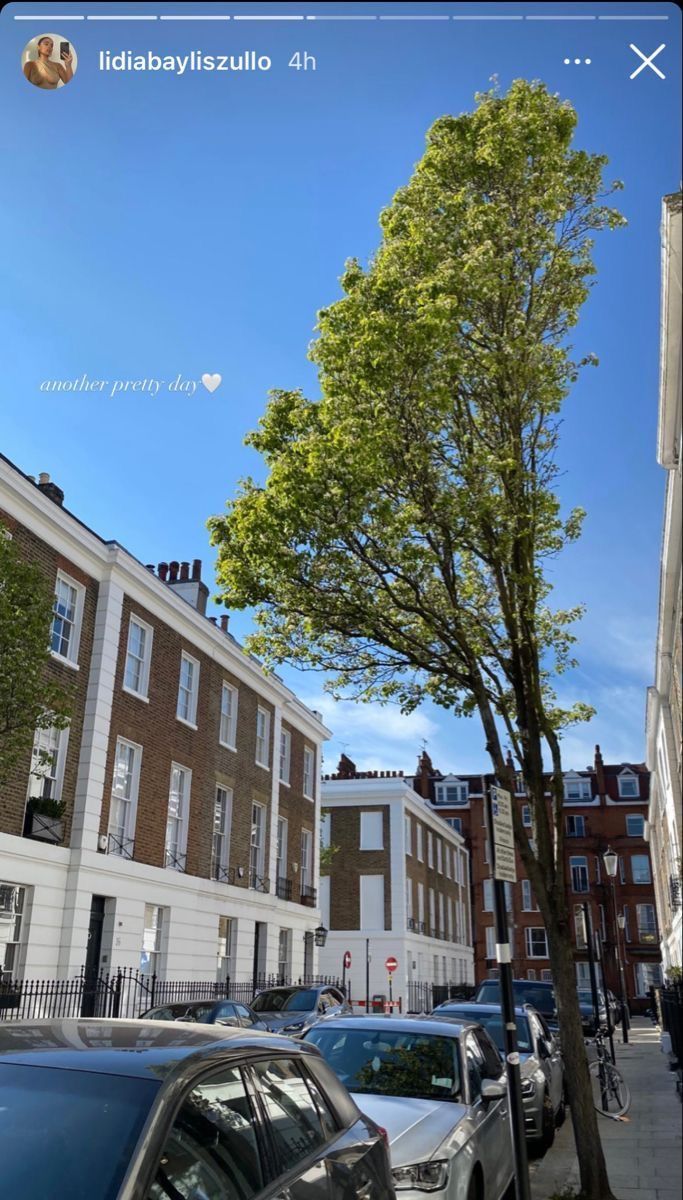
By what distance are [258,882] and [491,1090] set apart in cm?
2276

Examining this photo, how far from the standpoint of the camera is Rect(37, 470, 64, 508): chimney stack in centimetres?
2105

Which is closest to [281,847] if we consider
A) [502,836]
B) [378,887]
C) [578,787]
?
[378,887]

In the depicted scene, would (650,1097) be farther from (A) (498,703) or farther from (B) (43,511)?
(B) (43,511)

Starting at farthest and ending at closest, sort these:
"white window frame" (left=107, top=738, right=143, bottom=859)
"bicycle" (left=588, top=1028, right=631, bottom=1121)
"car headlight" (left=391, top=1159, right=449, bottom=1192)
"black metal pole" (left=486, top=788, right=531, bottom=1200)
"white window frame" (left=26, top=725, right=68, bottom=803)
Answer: "white window frame" (left=107, top=738, right=143, bottom=859) → "white window frame" (left=26, top=725, right=68, bottom=803) → "bicycle" (left=588, top=1028, right=631, bottom=1121) → "black metal pole" (left=486, top=788, right=531, bottom=1200) → "car headlight" (left=391, top=1159, right=449, bottom=1192)

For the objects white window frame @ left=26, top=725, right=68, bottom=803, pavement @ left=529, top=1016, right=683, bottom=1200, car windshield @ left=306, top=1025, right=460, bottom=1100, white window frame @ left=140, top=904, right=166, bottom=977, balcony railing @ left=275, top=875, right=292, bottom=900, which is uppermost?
white window frame @ left=26, top=725, right=68, bottom=803

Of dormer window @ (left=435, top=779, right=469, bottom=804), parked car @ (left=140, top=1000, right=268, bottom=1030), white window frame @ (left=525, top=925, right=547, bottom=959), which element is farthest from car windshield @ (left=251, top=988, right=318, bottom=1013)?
dormer window @ (left=435, top=779, right=469, bottom=804)

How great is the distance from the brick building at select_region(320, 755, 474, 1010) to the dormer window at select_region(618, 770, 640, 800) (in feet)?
72.3

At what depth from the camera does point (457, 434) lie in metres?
10.2

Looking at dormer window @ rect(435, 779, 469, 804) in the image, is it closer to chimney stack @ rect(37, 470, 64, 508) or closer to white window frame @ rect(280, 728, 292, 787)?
white window frame @ rect(280, 728, 292, 787)

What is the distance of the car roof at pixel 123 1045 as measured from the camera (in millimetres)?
3596

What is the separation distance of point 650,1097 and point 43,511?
51.8 feet

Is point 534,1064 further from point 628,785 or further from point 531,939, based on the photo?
point 628,785

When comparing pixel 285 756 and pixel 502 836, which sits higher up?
pixel 285 756

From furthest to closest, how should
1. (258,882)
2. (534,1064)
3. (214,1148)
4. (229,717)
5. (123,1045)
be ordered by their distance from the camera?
(258,882)
(229,717)
(534,1064)
(123,1045)
(214,1148)
